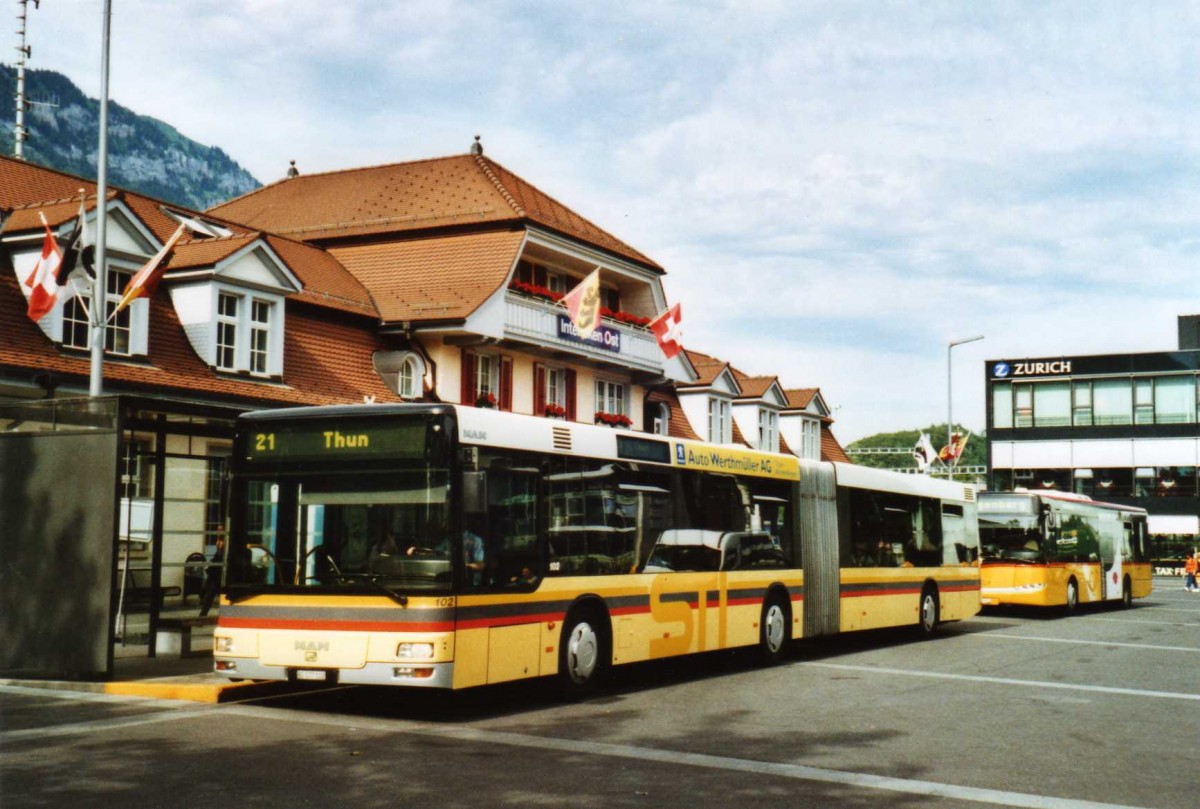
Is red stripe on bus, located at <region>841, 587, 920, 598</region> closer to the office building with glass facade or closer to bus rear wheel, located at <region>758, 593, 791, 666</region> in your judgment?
bus rear wheel, located at <region>758, 593, 791, 666</region>

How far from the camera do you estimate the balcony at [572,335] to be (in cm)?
3073

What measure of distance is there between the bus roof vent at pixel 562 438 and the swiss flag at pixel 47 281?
863cm

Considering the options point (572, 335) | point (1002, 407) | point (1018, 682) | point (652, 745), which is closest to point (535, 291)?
point (572, 335)

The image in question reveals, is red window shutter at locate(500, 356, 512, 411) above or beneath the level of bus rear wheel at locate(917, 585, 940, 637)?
above

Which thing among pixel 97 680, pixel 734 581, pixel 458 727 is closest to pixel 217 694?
pixel 97 680

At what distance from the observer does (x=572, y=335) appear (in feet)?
107

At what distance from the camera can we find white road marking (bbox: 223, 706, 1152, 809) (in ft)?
27.6

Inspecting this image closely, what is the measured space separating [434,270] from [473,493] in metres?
20.7

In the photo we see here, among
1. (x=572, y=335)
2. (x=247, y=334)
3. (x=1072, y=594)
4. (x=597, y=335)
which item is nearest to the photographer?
(x=247, y=334)

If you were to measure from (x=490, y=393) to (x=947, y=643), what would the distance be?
42.9ft

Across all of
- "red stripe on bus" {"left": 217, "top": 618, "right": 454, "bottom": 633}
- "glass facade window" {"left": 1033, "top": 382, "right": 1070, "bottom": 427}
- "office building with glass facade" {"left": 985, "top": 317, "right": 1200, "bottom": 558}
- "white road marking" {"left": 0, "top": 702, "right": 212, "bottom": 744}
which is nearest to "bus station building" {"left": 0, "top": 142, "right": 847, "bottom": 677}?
"red stripe on bus" {"left": 217, "top": 618, "right": 454, "bottom": 633}

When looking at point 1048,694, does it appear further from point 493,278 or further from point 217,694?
point 493,278

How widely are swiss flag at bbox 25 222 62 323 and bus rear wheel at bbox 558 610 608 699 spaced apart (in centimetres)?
941

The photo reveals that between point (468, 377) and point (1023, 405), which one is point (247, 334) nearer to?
point (468, 377)
